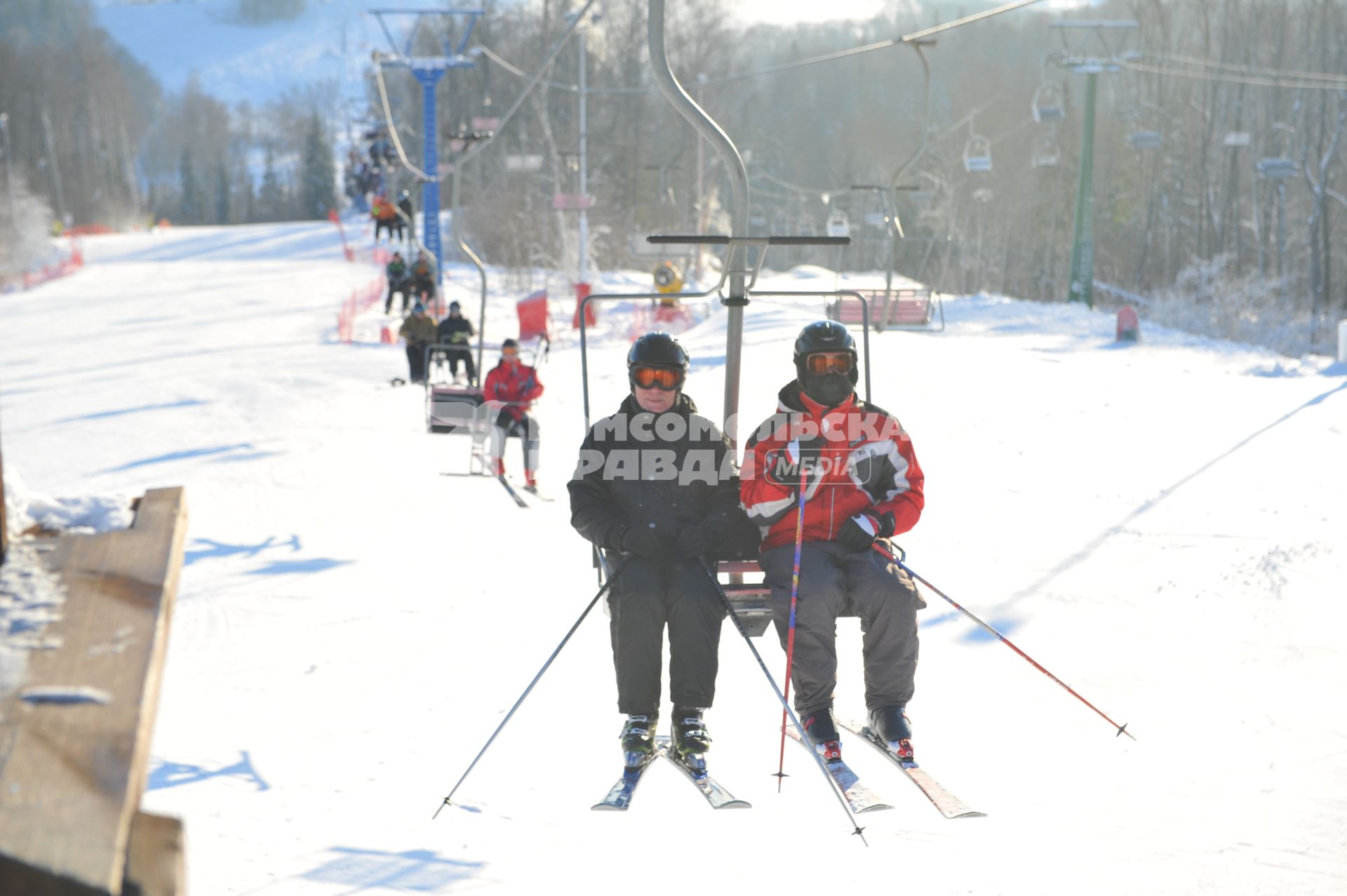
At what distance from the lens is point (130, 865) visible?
938 millimetres

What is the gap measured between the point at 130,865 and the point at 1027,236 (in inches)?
2200

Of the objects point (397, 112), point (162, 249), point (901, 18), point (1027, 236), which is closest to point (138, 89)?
point (901, 18)

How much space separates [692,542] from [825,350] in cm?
84

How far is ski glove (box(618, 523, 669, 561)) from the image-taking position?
397cm

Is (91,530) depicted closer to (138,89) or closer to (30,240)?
(30,240)

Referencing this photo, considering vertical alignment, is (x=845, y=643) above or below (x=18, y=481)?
below

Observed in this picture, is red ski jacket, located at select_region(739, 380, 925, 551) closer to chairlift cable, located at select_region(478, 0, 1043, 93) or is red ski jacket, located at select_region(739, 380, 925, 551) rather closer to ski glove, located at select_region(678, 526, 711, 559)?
ski glove, located at select_region(678, 526, 711, 559)

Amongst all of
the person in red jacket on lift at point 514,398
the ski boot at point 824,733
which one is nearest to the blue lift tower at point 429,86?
the person in red jacket on lift at point 514,398

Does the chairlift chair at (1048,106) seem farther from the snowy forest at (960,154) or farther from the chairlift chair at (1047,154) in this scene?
the chairlift chair at (1047,154)

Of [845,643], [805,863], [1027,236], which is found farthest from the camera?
[1027,236]

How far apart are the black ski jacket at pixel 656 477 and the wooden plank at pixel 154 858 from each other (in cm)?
309

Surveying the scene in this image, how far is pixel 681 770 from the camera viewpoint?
3850 mm

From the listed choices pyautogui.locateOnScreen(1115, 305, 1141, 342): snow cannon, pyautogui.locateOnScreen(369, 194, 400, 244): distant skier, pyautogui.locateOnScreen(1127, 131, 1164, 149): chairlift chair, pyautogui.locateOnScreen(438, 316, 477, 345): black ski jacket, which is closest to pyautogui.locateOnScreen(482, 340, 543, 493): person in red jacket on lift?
pyautogui.locateOnScreen(438, 316, 477, 345): black ski jacket

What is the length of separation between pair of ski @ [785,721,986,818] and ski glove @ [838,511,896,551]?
647 mm
